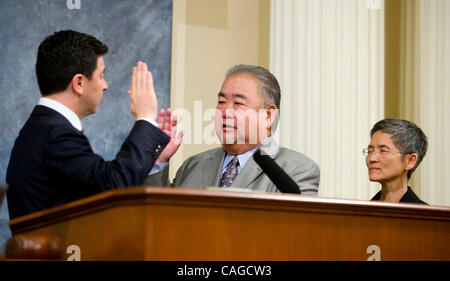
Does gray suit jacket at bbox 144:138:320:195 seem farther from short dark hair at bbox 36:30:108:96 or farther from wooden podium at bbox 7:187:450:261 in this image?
wooden podium at bbox 7:187:450:261

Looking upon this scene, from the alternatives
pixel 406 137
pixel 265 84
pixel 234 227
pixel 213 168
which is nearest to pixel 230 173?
pixel 213 168

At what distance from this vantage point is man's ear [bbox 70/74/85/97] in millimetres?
2629

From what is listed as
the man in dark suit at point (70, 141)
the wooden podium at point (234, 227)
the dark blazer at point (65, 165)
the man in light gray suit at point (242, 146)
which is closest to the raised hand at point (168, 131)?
the man in light gray suit at point (242, 146)

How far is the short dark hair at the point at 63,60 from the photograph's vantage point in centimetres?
262

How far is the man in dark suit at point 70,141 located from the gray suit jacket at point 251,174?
642mm

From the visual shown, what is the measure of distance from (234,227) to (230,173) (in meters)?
1.38

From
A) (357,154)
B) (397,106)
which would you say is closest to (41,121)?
(357,154)

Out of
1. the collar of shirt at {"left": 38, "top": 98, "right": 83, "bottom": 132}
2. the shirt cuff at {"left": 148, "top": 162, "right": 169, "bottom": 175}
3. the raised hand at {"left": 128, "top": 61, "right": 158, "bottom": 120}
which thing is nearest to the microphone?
the raised hand at {"left": 128, "top": 61, "right": 158, "bottom": 120}

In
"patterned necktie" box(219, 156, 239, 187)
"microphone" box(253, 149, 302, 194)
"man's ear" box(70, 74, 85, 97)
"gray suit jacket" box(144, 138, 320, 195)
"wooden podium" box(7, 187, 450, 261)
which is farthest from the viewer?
"patterned necktie" box(219, 156, 239, 187)

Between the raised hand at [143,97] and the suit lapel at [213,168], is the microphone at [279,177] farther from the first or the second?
the suit lapel at [213,168]

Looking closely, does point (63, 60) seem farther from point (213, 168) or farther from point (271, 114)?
point (271, 114)

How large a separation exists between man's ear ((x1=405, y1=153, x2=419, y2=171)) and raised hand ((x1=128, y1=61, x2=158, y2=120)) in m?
1.78

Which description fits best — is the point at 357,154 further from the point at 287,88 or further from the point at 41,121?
the point at 41,121

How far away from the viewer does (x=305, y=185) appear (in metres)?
3.05
